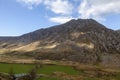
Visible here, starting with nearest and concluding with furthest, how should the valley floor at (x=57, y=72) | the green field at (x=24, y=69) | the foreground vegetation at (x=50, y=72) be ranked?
1. the foreground vegetation at (x=50, y=72)
2. the valley floor at (x=57, y=72)
3. the green field at (x=24, y=69)

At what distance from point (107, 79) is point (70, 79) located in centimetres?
2525

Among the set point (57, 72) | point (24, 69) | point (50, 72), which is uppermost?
point (24, 69)

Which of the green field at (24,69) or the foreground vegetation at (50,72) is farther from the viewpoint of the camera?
the green field at (24,69)

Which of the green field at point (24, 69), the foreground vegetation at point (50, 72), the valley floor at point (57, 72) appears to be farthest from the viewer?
the green field at point (24, 69)

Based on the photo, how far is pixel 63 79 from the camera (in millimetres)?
89375

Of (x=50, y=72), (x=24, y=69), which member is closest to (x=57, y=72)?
(x=50, y=72)

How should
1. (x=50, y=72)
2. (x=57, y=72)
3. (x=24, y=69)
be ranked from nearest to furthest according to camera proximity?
(x=50, y=72) < (x=57, y=72) < (x=24, y=69)

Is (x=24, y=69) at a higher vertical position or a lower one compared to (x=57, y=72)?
higher

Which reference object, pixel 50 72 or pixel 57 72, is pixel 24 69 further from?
pixel 57 72

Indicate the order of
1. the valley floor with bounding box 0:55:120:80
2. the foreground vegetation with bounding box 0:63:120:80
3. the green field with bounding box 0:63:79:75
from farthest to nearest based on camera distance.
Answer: the green field with bounding box 0:63:79:75, the valley floor with bounding box 0:55:120:80, the foreground vegetation with bounding box 0:63:120:80

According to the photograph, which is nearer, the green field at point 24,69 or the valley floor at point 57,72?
the valley floor at point 57,72

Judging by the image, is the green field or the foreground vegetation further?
the green field

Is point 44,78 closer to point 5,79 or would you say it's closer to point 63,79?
point 63,79

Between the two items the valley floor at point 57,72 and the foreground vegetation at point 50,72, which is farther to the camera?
the valley floor at point 57,72
